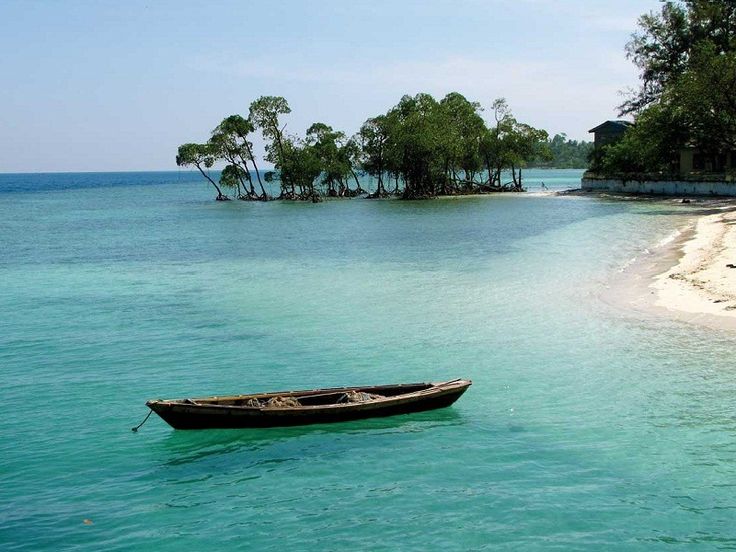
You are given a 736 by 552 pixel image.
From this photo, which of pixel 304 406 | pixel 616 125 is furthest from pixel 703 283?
pixel 616 125

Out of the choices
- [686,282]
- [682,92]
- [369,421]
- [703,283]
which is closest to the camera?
[369,421]

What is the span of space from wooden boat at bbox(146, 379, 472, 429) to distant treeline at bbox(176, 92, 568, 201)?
71.1 m

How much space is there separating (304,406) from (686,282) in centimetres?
1884

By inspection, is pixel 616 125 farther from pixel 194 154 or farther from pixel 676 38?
pixel 194 154

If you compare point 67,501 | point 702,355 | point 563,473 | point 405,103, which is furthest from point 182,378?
point 405,103

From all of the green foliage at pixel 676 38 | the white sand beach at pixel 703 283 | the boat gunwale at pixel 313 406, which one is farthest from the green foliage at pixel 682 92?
the boat gunwale at pixel 313 406

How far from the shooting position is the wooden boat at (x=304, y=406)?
1362cm

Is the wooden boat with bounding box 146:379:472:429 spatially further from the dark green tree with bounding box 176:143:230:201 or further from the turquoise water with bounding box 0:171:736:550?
the dark green tree with bounding box 176:143:230:201

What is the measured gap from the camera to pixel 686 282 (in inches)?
1084

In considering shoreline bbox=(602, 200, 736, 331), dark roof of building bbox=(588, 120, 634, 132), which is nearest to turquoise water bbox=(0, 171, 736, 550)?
shoreline bbox=(602, 200, 736, 331)

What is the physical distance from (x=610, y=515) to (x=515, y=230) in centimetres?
4362

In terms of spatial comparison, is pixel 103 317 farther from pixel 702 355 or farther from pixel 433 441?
pixel 702 355

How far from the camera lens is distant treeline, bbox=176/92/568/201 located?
87.4 meters

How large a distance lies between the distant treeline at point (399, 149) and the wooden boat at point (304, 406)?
71.1 meters
